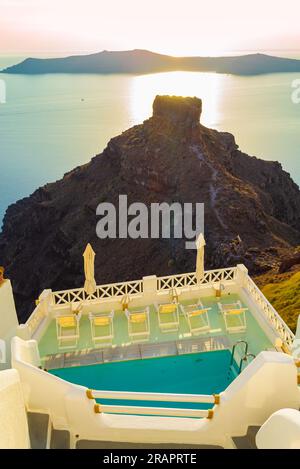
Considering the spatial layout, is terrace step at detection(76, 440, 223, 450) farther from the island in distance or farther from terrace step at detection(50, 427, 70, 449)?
the island in distance

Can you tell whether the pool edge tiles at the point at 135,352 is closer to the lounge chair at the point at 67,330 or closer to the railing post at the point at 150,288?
the lounge chair at the point at 67,330

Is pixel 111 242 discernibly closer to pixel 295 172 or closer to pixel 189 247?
pixel 189 247

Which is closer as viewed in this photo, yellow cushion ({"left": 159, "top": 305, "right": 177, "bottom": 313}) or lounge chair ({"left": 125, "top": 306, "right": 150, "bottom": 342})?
lounge chair ({"left": 125, "top": 306, "right": 150, "bottom": 342})

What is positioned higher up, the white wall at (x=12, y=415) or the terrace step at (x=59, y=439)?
the white wall at (x=12, y=415)

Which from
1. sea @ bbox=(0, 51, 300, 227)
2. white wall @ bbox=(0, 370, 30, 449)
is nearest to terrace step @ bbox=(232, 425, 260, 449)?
white wall @ bbox=(0, 370, 30, 449)

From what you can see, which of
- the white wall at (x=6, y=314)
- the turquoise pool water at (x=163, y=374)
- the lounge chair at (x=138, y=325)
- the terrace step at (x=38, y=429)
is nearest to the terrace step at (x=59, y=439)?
the terrace step at (x=38, y=429)

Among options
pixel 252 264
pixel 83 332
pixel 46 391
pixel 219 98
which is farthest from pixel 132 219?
pixel 219 98
